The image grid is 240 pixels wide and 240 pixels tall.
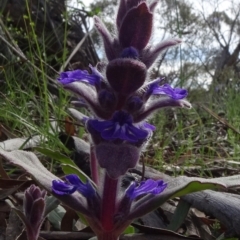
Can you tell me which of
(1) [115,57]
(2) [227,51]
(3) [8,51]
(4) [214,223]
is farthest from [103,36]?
(2) [227,51]

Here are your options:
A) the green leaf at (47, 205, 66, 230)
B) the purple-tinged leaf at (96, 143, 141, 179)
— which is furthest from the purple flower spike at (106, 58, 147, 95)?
the green leaf at (47, 205, 66, 230)

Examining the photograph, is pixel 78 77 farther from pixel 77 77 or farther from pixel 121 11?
pixel 121 11

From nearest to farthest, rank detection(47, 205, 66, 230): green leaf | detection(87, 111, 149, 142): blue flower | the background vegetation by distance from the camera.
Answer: detection(87, 111, 149, 142): blue flower
detection(47, 205, 66, 230): green leaf
the background vegetation

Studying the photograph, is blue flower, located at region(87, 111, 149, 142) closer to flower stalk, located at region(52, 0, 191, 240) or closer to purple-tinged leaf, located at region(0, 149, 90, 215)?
flower stalk, located at region(52, 0, 191, 240)

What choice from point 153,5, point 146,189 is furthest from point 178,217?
point 153,5

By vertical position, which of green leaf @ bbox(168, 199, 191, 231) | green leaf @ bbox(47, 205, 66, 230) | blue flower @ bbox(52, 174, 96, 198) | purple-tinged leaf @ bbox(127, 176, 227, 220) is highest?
purple-tinged leaf @ bbox(127, 176, 227, 220)

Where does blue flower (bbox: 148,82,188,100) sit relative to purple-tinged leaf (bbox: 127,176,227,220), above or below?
above

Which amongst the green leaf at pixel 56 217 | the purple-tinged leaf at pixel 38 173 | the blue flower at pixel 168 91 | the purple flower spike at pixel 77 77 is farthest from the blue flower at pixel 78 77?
the green leaf at pixel 56 217

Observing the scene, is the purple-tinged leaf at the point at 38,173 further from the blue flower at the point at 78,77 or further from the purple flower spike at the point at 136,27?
the purple flower spike at the point at 136,27
